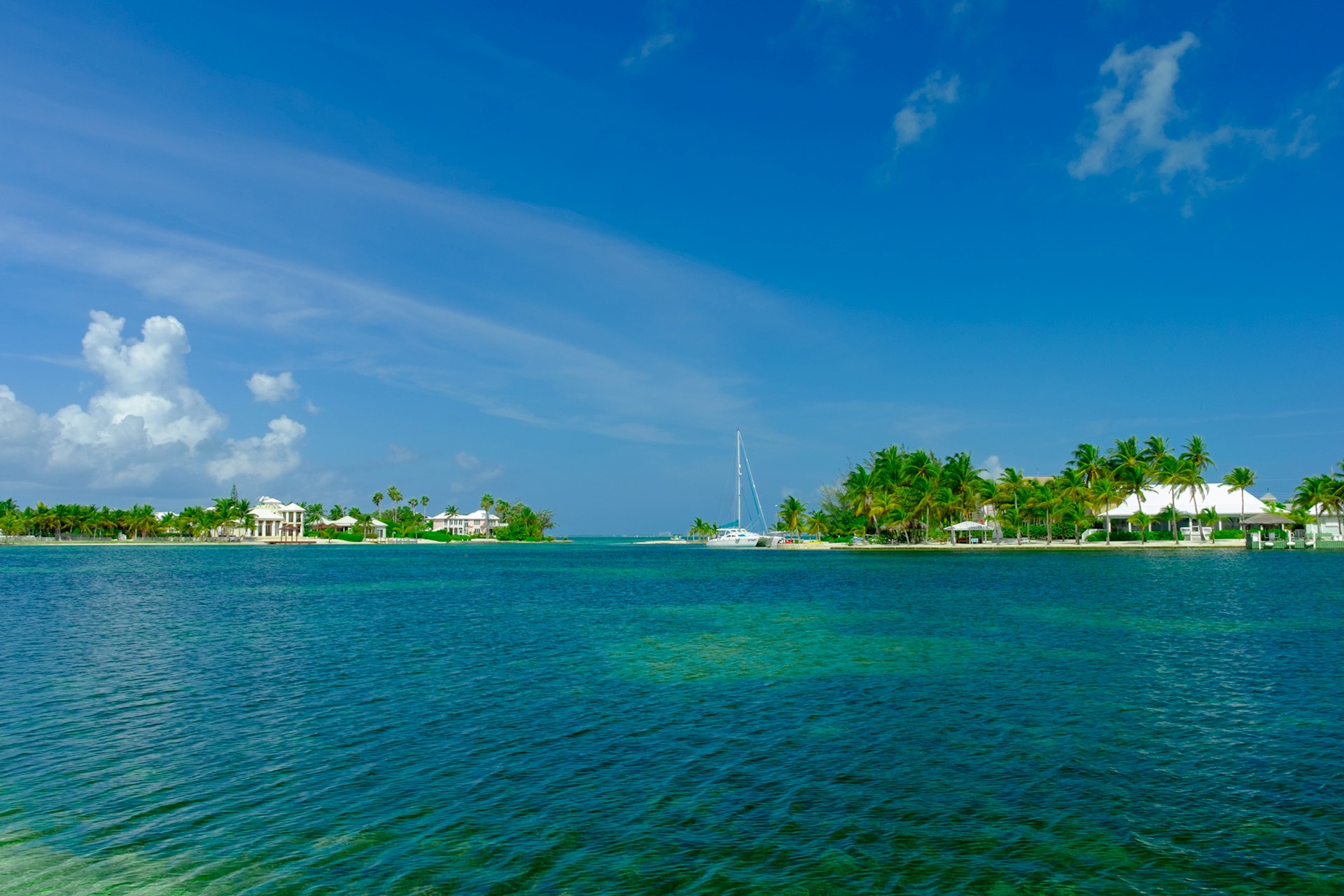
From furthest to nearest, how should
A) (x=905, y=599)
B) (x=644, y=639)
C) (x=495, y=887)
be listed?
(x=905, y=599) < (x=644, y=639) < (x=495, y=887)

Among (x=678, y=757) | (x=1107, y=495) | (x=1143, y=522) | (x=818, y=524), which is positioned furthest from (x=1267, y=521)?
(x=678, y=757)

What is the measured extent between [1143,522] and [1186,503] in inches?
562

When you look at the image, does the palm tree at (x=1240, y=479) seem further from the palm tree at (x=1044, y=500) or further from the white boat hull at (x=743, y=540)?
the white boat hull at (x=743, y=540)

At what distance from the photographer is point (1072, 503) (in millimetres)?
117562

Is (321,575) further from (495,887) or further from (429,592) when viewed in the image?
(495,887)

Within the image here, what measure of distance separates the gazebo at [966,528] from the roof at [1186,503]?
18.3 m

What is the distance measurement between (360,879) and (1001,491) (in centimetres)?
12668

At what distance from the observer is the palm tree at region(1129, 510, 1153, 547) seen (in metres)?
115

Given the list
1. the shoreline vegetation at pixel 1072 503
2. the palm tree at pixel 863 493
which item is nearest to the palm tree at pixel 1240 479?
the shoreline vegetation at pixel 1072 503

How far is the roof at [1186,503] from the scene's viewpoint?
120m

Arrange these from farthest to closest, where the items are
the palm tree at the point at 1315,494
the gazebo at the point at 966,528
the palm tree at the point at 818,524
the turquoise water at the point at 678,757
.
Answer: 1. the palm tree at the point at 818,524
2. the gazebo at the point at 966,528
3. the palm tree at the point at 1315,494
4. the turquoise water at the point at 678,757

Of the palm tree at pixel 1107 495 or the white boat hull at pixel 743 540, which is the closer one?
the palm tree at pixel 1107 495

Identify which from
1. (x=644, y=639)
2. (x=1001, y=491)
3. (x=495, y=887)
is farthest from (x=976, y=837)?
(x=1001, y=491)

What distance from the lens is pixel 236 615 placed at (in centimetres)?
4128
